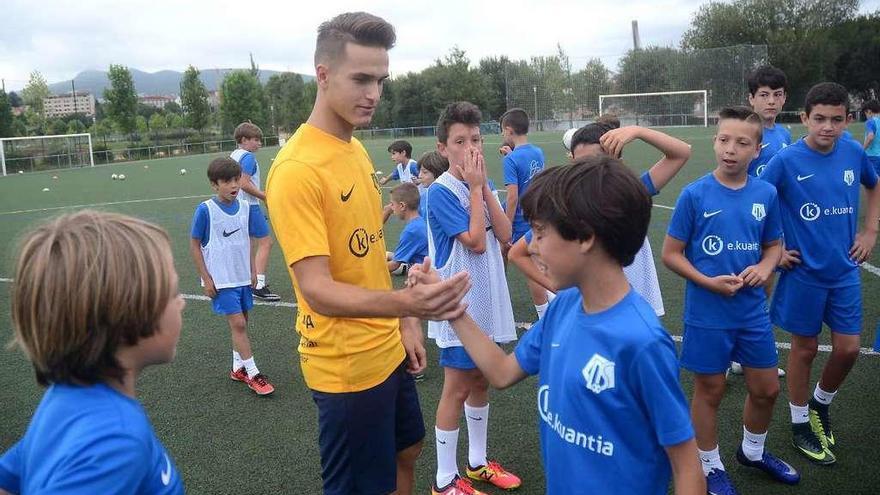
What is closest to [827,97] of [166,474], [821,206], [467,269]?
[821,206]

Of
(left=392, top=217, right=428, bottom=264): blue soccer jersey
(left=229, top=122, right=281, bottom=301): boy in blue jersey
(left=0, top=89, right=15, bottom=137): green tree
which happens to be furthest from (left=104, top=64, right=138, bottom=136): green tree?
(left=392, top=217, right=428, bottom=264): blue soccer jersey

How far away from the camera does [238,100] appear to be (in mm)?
63906

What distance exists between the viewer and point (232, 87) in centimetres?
6316

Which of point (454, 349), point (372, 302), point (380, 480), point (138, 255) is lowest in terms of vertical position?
point (380, 480)

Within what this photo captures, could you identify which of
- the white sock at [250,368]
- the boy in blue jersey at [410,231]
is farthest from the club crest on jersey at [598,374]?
the white sock at [250,368]

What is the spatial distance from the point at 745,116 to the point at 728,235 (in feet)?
2.26

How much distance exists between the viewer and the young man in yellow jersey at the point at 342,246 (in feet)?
8.13

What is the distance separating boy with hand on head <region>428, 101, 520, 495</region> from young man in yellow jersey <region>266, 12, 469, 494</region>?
932mm

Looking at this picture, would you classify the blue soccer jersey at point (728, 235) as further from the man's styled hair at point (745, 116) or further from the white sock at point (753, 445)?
the white sock at point (753, 445)

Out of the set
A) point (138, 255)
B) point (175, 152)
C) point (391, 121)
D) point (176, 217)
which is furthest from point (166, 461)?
point (391, 121)

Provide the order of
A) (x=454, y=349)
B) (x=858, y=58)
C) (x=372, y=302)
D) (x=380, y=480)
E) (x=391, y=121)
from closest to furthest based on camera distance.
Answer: (x=372, y=302), (x=380, y=480), (x=454, y=349), (x=858, y=58), (x=391, y=121)

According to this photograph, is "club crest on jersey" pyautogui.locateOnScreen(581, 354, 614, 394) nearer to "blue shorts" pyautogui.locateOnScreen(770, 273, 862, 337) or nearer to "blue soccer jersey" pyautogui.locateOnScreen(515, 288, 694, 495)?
"blue soccer jersey" pyautogui.locateOnScreen(515, 288, 694, 495)

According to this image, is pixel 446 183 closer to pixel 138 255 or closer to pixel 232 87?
pixel 138 255

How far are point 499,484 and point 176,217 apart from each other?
13875mm
